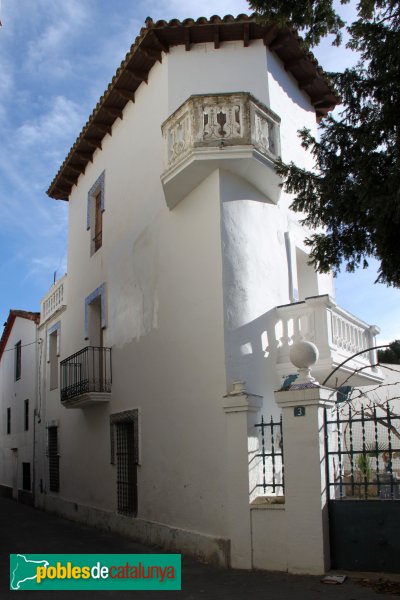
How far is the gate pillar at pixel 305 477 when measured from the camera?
24.6 feet

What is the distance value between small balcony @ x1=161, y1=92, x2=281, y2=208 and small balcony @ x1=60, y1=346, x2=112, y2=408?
4.85m

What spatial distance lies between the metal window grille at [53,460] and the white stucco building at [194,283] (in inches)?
85.1

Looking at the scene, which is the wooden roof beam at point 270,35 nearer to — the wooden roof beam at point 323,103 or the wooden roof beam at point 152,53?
the wooden roof beam at point 152,53

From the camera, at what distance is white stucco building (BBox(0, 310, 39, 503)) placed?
1977 centimetres

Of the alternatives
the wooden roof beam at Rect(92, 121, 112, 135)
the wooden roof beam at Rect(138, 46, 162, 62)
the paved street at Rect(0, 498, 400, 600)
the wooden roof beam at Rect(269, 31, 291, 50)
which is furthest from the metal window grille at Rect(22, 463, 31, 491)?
the wooden roof beam at Rect(269, 31, 291, 50)

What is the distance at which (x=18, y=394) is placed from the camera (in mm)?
21922

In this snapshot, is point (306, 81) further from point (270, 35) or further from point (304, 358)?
point (304, 358)

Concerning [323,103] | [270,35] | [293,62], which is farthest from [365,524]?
[323,103]

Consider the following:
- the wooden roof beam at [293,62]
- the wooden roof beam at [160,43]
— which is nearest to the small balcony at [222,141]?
the wooden roof beam at [160,43]

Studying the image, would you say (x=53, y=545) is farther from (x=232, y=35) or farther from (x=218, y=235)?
(x=232, y=35)

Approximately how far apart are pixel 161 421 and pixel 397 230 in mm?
5609

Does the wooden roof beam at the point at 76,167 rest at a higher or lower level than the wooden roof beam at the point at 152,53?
lower

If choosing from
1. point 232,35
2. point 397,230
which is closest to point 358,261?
point 397,230

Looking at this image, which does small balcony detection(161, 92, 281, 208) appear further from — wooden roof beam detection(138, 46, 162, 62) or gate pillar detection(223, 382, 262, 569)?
gate pillar detection(223, 382, 262, 569)
